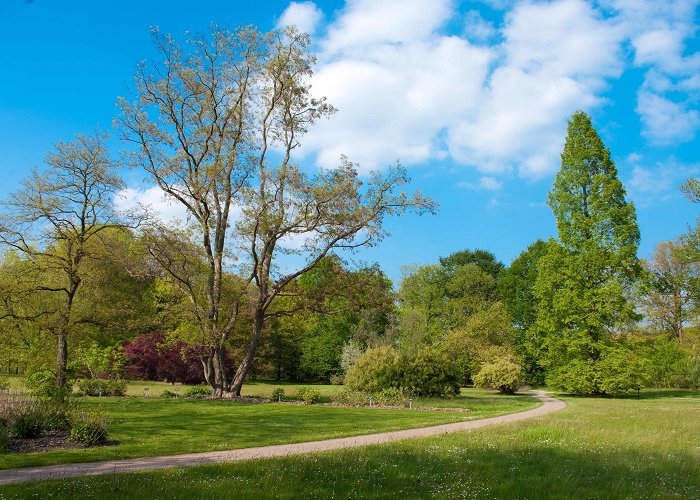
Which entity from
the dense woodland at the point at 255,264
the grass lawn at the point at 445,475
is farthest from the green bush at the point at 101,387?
the grass lawn at the point at 445,475

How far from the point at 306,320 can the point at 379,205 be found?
3476 cm

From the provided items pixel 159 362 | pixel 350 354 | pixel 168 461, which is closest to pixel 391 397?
pixel 168 461

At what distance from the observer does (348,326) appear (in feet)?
181

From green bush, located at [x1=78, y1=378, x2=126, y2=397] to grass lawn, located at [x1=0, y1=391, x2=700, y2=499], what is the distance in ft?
66.0

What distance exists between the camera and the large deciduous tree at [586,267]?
1300 inches

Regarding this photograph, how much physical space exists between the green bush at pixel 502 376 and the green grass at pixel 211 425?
49.9 feet

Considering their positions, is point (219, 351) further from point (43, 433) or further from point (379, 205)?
point (43, 433)

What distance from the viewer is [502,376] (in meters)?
37.3

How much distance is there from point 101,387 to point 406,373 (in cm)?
1566

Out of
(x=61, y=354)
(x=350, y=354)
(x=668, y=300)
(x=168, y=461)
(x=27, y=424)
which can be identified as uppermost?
(x=668, y=300)

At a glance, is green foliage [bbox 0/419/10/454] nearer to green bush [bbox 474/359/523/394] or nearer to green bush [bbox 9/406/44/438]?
green bush [bbox 9/406/44/438]

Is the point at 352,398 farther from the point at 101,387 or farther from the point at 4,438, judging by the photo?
the point at 4,438

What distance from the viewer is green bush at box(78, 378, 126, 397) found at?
81.7ft

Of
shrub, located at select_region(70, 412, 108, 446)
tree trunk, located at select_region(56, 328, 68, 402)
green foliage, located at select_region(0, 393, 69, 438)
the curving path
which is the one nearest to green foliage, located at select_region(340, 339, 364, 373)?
tree trunk, located at select_region(56, 328, 68, 402)
